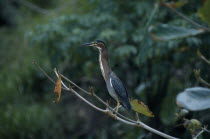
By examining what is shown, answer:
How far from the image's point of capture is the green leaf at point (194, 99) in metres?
1.36

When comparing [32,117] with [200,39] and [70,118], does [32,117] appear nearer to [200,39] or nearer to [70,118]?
[70,118]

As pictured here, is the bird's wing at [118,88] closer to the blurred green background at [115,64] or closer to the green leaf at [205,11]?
the blurred green background at [115,64]

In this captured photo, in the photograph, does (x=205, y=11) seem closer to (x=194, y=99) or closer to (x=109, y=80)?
(x=194, y=99)

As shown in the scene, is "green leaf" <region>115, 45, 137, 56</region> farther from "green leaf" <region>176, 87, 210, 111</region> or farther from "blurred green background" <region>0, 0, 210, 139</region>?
"green leaf" <region>176, 87, 210, 111</region>

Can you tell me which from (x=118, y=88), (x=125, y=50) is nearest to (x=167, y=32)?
(x=118, y=88)

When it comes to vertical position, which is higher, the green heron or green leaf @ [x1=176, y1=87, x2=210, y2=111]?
green leaf @ [x1=176, y1=87, x2=210, y2=111]

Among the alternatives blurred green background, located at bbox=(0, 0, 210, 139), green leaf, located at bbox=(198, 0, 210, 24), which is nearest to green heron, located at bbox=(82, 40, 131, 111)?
blurred green background, located at bbox=(0, 0, 210, 139)

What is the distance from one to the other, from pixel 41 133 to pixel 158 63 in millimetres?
2428

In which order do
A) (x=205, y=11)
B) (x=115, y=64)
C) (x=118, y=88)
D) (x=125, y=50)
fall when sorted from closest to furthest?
(x=205, y=11)
(x=118, y=88)
(x=125, y=50)
(x=115, y=64)

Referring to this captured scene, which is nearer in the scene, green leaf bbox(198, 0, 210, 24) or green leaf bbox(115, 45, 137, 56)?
green leaf bbox(198, 0, 210, 24)

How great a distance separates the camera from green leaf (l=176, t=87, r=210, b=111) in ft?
4.48

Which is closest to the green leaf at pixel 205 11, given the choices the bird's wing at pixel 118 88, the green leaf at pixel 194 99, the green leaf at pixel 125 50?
the green leaf at pixel 194 99

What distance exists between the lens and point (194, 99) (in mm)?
1415

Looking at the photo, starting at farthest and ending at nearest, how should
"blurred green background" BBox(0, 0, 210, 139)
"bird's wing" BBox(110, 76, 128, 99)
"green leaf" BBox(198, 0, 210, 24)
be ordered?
"blurred green background" BBox(0, 0, 210, 139)
"bird's wing" BBox(110, 76, 128, 99)
"green leaf" BBox(198, 0, 210, 24)
